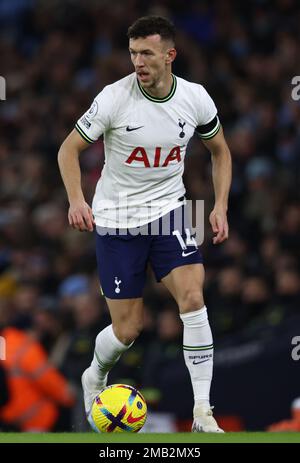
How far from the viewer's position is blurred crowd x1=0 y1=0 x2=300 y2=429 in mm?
11812

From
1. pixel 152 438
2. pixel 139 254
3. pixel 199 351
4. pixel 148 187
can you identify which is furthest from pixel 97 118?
pixel 152 438

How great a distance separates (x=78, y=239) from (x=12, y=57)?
512 cm

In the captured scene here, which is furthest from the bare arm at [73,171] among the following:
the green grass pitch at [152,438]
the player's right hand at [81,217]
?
the green grass pitch at [152,438]

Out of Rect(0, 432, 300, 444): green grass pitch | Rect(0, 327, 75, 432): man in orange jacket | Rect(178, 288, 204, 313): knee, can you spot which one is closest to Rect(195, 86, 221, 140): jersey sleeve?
Rect(178, 288, 204, 313): knee

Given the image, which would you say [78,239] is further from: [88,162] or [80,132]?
[80,132]

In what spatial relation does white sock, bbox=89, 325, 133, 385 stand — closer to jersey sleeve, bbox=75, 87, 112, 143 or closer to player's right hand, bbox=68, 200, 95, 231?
player's right hand, bbox=68, 200, 95, 231

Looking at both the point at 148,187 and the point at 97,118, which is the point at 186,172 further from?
the point at 97,118

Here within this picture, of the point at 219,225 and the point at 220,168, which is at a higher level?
the point at 220,168

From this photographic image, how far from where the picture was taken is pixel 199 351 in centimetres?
795

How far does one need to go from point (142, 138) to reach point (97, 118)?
304mm

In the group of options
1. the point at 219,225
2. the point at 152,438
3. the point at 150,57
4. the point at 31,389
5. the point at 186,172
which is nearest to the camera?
the point at 152,438

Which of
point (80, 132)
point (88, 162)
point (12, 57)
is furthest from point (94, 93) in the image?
point (80, 132)

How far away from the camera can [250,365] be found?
10961mm

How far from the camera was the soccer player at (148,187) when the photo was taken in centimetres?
782
